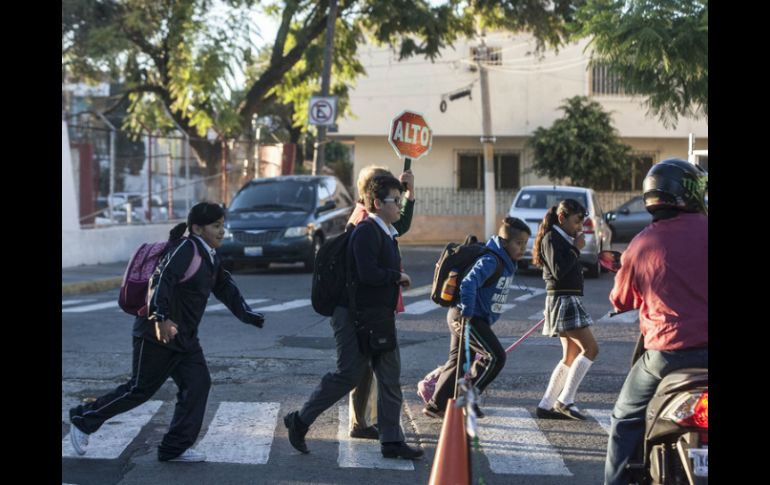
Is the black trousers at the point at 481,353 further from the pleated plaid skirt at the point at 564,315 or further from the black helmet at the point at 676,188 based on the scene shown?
the black helmet at the point at 676,188

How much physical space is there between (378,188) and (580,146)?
87.4 ft

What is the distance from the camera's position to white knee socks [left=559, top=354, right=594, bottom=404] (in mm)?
8144

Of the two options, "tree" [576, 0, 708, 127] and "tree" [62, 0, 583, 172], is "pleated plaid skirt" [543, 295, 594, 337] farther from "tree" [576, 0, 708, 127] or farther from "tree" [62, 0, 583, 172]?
"tree" [62, 0, 583, 172]

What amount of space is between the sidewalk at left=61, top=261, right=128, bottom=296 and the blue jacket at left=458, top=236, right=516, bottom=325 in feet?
37.1

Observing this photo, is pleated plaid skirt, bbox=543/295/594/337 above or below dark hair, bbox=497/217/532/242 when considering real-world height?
below

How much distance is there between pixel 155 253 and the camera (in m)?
7.04

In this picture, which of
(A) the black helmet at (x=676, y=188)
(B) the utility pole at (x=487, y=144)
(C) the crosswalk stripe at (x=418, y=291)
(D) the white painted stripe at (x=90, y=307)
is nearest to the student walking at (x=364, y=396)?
(A) the black helmet at (x=676, y=188)

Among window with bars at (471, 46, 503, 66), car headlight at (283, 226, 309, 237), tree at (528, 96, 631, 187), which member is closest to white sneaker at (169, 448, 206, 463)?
car headlight at (283, 226, 309, 237)

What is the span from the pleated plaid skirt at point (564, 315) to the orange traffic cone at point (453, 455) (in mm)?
3070

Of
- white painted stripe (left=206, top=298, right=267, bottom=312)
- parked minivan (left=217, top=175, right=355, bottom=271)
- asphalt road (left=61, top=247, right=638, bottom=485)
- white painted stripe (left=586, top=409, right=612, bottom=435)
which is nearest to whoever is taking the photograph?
asphalt road (left=61, top=247, right=638, bottom=485)

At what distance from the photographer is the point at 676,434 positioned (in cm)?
476

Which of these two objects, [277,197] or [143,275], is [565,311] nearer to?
[143,275]
